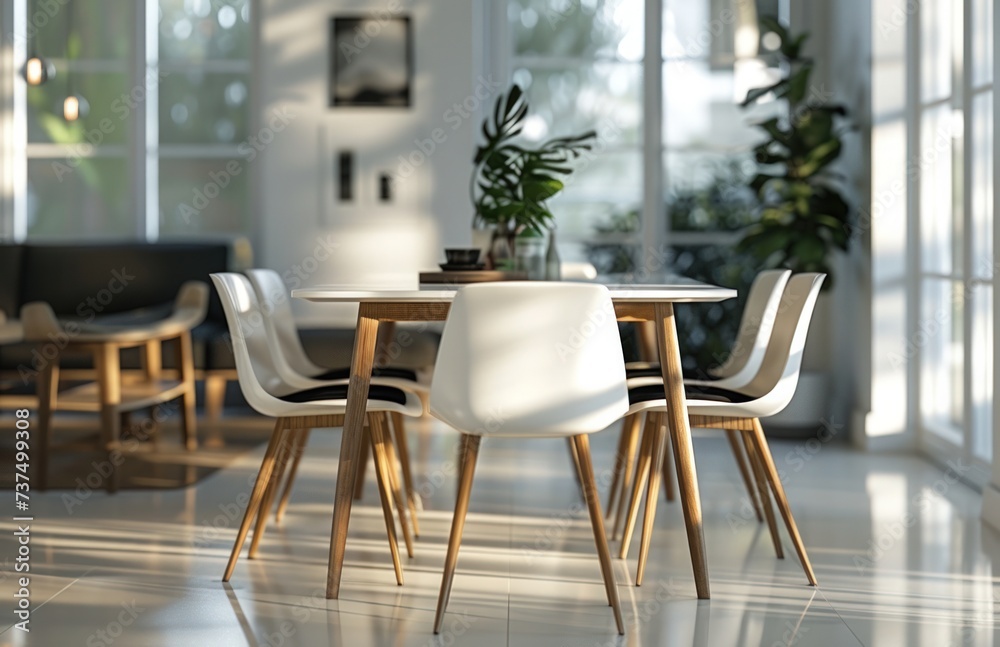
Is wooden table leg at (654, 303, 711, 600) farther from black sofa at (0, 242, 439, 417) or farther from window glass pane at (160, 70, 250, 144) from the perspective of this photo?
window glass pane at (160, 70, 250, 144)

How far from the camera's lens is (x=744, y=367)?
3510 mm

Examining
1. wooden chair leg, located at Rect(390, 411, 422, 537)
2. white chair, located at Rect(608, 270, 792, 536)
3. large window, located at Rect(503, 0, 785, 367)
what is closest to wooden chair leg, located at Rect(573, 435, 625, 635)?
white chair, located at Rect(608, 270, 792, 536)

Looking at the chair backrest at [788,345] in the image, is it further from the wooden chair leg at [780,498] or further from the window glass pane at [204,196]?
the window glass pane at [204,196]

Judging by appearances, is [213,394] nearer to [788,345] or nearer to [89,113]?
[89,113]

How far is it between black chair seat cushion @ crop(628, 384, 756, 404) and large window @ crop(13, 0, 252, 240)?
4.23m

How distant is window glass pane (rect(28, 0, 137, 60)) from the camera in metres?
6.78

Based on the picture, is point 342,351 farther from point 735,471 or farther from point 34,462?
point 735,471

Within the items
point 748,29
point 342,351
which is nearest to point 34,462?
point 342,351

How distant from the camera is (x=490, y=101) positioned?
657 cm

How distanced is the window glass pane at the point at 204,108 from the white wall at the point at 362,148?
308mm

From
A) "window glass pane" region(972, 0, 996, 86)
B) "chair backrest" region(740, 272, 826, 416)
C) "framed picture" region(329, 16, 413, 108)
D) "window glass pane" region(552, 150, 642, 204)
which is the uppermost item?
"framed picture" region(329, 16, 413, 108)

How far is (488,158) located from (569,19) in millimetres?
2722

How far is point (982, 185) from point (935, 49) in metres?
0.96

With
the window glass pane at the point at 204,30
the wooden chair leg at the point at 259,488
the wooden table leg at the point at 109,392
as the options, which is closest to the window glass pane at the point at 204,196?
the window glass pane at the point at 204,30
